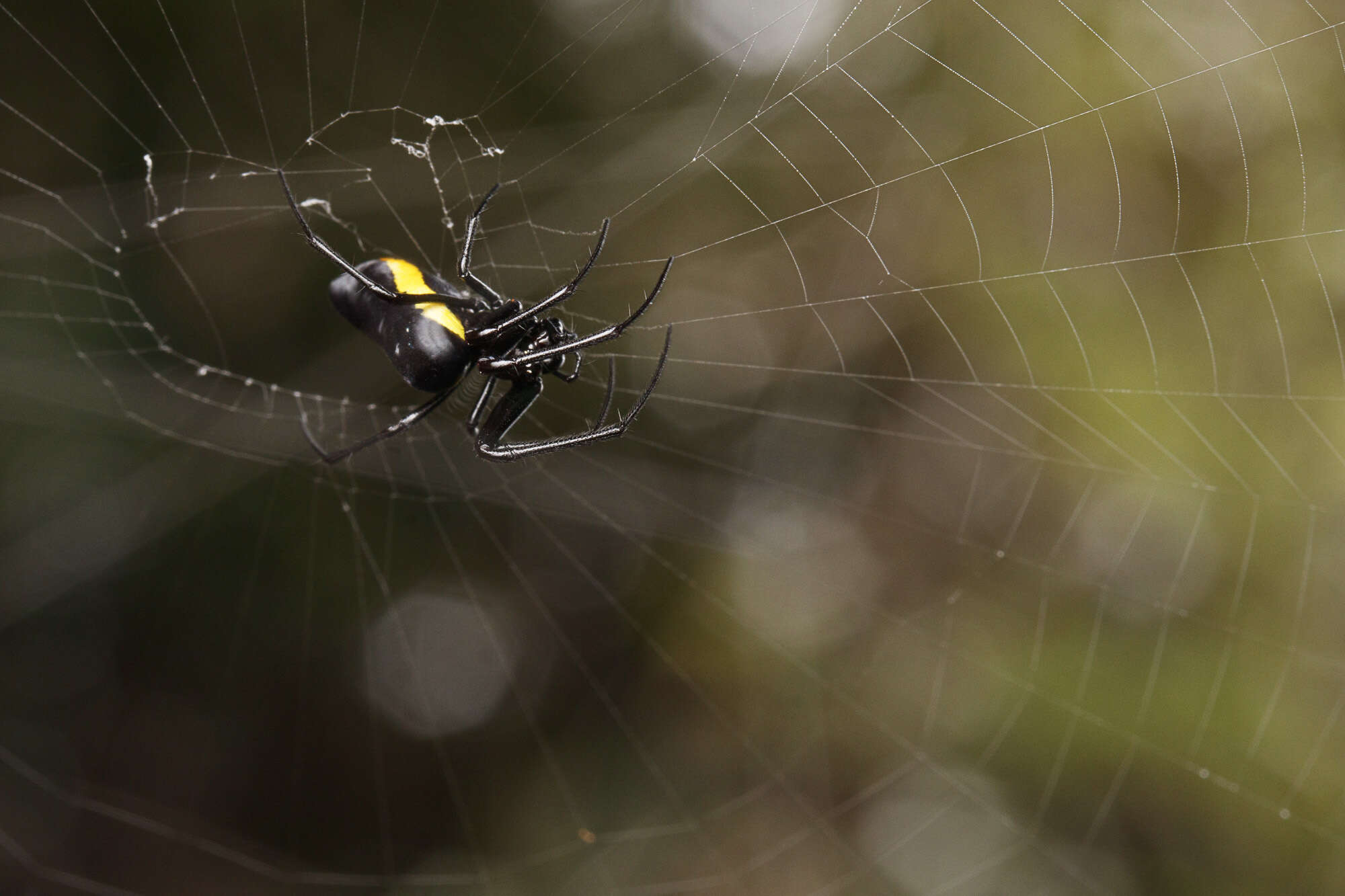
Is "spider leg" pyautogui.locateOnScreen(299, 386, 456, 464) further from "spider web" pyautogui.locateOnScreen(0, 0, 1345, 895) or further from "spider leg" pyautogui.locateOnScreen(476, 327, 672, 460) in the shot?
"spider web" pyautogui.locateOnScreen(0, 0, 1345, 895)

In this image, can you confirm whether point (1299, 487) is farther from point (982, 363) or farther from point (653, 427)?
point (653, 427)

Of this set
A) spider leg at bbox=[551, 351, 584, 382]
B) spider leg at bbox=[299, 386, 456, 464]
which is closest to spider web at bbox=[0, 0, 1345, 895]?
spider leg at bbox=[551, 351, 584, 382]

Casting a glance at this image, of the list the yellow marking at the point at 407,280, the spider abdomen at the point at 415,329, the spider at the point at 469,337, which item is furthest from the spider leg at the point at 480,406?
the yellow marking at the point at 407,280

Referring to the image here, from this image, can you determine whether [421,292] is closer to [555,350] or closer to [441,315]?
[441,315]

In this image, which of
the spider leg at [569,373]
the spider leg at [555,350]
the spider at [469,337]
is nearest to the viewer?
the spider leg at [555,350]

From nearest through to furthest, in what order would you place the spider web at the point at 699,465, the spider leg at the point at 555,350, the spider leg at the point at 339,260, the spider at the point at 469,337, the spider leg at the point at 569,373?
the spider leg at the point at 339,260 → the spider leg at the point at 555,350 → the spider at the point at 469,337 → the spider leg at the point at 569,373 → the spider web at the point at 699,465

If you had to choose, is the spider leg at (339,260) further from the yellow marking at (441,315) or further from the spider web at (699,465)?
the spider web at (699,465)

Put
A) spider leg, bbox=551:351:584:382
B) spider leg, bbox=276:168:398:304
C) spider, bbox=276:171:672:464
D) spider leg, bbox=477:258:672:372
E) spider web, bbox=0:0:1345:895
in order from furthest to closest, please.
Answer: spider web, bbox=0:0:1345:895 → spider leg, bbox=551:351:584:382 → spider, bbox=276:171:672:464 → spider leg, bbox=477:258:672:372 → spider leg, bbox=276:168:398:304
